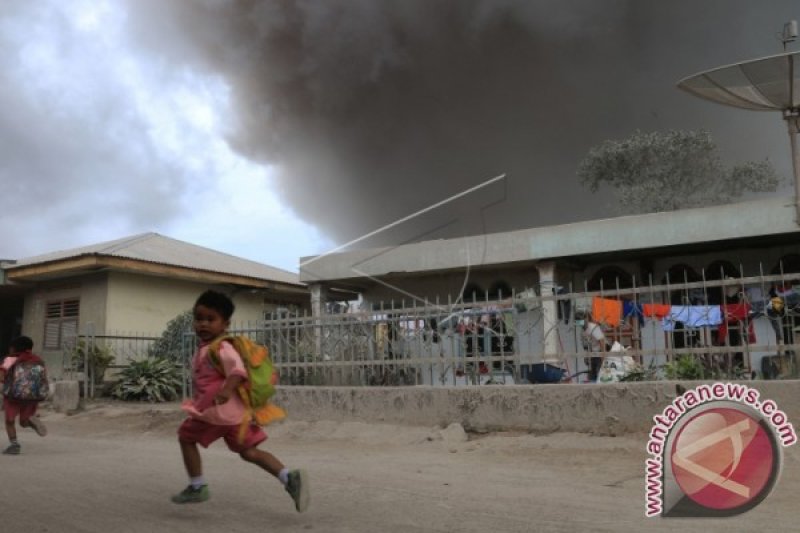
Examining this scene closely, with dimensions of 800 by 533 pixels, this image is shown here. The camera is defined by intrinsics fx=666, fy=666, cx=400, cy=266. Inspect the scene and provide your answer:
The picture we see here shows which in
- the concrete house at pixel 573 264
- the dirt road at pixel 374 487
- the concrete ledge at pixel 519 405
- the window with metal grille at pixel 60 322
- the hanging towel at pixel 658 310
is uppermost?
the concrete house at pixel 573 264

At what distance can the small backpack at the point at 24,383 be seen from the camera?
7.46m

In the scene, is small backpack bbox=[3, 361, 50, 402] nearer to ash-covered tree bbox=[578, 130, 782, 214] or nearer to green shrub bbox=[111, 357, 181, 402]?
green shrub bbox=[111, 357, 181, 402]

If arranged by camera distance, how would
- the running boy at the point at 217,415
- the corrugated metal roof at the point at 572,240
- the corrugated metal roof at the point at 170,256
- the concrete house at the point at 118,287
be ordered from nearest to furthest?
1. the running boy at the point at 217,415
2. the corrugated metal roof at the point at 572,240
3. the concrete house at the point at 118,287
4. the corrugated metal roof at the point at 170,256

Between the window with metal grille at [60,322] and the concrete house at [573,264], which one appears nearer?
the concrete house at [573,264]

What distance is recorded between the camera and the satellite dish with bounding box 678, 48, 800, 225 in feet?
26.8

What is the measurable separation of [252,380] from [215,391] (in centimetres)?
24

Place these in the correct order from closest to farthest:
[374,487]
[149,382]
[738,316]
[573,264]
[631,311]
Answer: [374,487]
[738,316]
[631,311]
[149,382]
[573,264]

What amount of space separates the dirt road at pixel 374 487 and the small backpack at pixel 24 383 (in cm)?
67

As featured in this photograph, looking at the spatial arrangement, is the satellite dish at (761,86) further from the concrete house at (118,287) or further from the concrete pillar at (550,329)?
the concrete house at (118,287)

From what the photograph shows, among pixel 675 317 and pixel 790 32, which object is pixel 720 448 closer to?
pixel 675 317

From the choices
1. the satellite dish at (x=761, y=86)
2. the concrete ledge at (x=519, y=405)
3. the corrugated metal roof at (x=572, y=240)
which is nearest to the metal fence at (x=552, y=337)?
the concrete ledge at (x=519, y=405)

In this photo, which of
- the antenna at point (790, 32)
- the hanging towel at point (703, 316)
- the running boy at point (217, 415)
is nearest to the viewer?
the running boy at point (217, 415)

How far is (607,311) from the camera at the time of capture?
293 inches

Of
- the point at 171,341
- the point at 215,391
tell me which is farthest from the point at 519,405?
the point at 171,341
